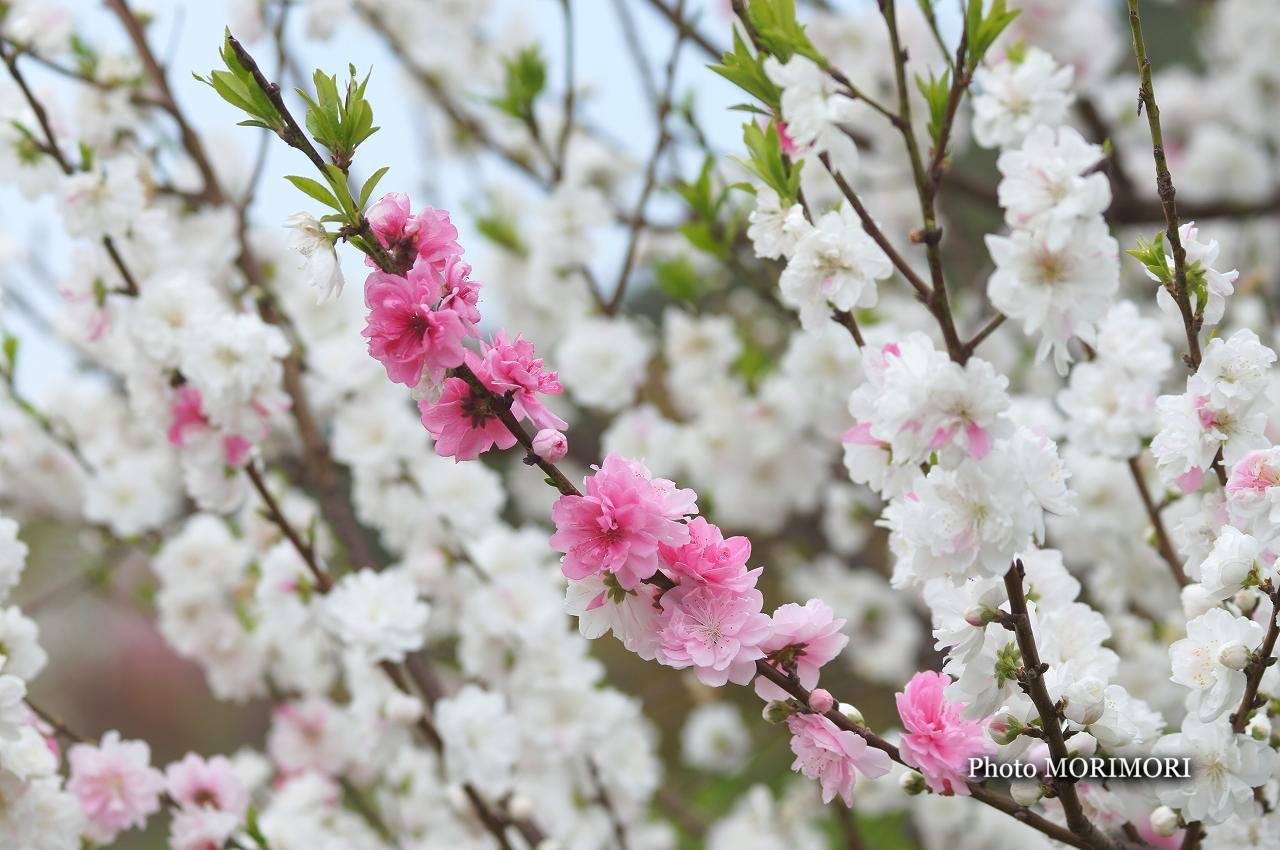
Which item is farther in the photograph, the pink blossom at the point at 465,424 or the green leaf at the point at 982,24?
the green leaf at the point at 982,24

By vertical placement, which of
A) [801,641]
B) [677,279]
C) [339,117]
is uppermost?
[677,279]

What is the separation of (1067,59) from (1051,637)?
225 centimetres

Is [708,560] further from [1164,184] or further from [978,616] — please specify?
[1164,184]

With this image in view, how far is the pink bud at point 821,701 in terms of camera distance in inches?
34.9

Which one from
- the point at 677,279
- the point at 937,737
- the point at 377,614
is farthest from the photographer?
the point at 677,279

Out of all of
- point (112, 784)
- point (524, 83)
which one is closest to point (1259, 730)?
point (112, 784)

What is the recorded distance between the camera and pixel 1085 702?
952 millimetres

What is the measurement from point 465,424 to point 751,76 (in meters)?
0.52

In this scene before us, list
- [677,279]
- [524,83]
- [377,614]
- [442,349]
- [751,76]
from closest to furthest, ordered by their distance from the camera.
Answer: [442,349], [751,76], [377,614], [524,83], [677,279]

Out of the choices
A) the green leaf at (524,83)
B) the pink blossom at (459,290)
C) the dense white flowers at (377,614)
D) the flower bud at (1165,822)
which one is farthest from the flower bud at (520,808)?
the green leaf at (524,83)

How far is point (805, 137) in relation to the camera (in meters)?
1.10

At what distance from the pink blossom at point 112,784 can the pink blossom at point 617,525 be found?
31.2 inches

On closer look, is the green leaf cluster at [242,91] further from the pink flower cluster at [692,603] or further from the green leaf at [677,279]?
the green leaf at [677,279]

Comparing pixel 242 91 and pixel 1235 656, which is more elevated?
pixel 242 91
